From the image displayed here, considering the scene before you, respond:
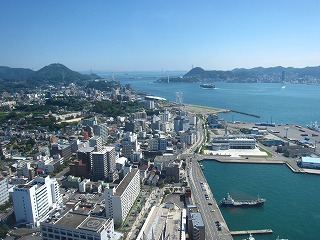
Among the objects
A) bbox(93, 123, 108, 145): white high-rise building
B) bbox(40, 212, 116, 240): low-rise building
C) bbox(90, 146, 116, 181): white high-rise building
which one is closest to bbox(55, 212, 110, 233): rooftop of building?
bbox(40, 212, 116, 240): low-rise building

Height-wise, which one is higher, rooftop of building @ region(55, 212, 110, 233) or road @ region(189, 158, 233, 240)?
rooftop of building @ region(55, 212, 110, 233)

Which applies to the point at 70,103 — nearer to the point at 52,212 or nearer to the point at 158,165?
the point at 158,165

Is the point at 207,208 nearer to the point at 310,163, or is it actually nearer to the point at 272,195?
the point at 272,195

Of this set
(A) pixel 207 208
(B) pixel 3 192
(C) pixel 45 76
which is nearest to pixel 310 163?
(A) pixel 207 208

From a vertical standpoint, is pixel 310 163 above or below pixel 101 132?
below

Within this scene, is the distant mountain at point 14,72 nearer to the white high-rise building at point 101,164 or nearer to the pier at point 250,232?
the white high-rise building at point 101,164

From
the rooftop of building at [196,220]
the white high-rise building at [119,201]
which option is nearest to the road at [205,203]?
the rooftop of building at [196,220]

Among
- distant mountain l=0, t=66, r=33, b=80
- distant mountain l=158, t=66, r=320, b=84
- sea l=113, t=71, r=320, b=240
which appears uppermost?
distant mountain l=0, t=66, r=33, b=80

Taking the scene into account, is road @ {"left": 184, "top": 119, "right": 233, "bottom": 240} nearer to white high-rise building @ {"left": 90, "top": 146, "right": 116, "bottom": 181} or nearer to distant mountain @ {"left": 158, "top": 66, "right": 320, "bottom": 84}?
white high-rise building @ {"left": 90, "top": 146, "right": 116, "bottom": 181}

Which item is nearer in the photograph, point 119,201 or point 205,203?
point 119,201

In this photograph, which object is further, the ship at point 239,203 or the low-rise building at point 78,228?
the ship at point 239,203
